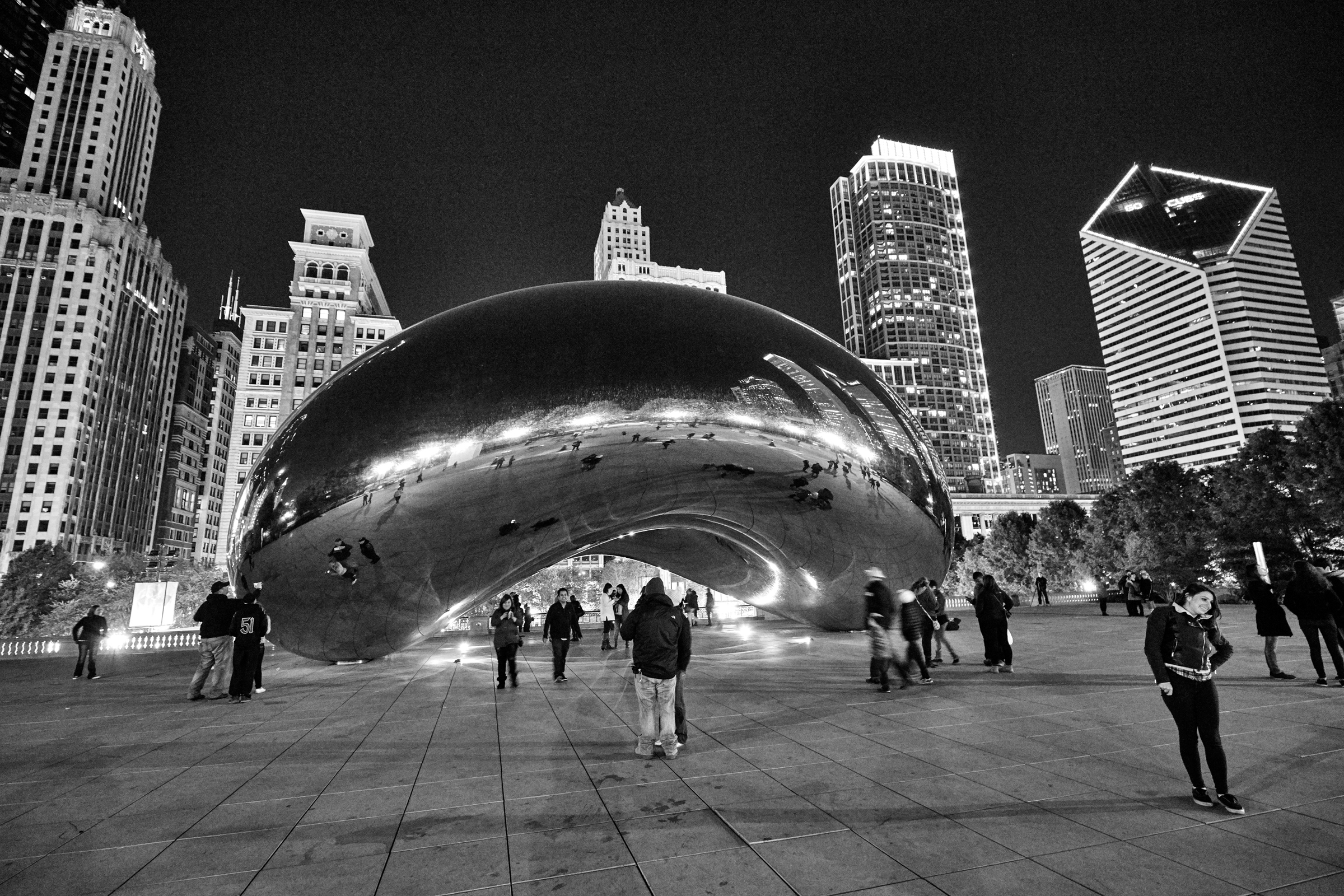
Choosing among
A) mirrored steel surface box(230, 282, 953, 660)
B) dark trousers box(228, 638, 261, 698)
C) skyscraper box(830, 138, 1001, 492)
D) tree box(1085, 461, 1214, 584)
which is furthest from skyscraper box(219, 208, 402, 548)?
skyscraper box(830, 138, 1001, 492)

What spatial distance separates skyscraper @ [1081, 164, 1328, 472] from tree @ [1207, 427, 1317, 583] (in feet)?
422

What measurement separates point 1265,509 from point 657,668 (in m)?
40.7

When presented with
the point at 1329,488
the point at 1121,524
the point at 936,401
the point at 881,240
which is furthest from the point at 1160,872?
the point at 881,240

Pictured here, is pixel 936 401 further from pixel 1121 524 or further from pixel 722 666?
pixel 722 666

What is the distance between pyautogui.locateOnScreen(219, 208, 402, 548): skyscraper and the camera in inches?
3551

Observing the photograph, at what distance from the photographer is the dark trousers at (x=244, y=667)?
8.12 meters

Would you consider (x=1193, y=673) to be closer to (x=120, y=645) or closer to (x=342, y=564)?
(x=342, y=564)

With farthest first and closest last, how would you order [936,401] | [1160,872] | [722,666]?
1. [936,401]
2. [722,666]
3. [1160,872]

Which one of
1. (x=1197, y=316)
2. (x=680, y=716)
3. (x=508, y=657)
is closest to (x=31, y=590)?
(x=508, y=657)

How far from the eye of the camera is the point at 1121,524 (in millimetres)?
43875

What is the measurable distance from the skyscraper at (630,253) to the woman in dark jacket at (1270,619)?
13204cm

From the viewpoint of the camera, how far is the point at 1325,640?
7.38m

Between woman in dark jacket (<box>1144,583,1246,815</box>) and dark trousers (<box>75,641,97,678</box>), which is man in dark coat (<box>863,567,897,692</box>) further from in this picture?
dark trousers (<box>75,641,97,678</box>)

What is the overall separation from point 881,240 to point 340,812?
173 meters
